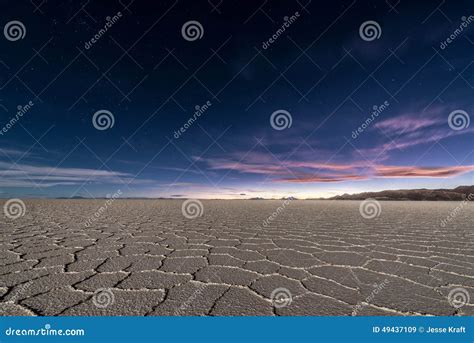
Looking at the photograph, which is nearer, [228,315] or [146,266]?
[228,315]

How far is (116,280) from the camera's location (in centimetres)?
208

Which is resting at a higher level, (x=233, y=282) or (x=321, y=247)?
(x=321, y=247)

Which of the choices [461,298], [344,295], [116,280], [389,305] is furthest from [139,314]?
[461,298]

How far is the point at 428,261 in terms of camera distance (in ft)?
8.84

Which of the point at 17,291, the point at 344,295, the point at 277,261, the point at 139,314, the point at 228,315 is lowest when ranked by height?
the point at 17,291

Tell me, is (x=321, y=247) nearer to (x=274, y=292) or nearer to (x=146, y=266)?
(x=274, y=292)

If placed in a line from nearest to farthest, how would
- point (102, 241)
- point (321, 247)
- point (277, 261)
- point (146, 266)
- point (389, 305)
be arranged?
point (389, 305) → point (146, 266) → point (277, 261) → point (321, 247) → point (102, 241)

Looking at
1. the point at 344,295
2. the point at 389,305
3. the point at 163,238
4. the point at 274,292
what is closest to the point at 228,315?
the point at 274,292

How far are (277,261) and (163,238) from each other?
72.0 inches

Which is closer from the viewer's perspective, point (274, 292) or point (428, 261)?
point (274, 292)

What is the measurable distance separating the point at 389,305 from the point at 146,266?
1828 mm

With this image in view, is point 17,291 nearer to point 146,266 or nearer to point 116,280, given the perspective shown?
point 116,280

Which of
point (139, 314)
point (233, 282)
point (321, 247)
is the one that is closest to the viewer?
point (139, 314)

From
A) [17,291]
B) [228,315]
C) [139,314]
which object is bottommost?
[17,291]
